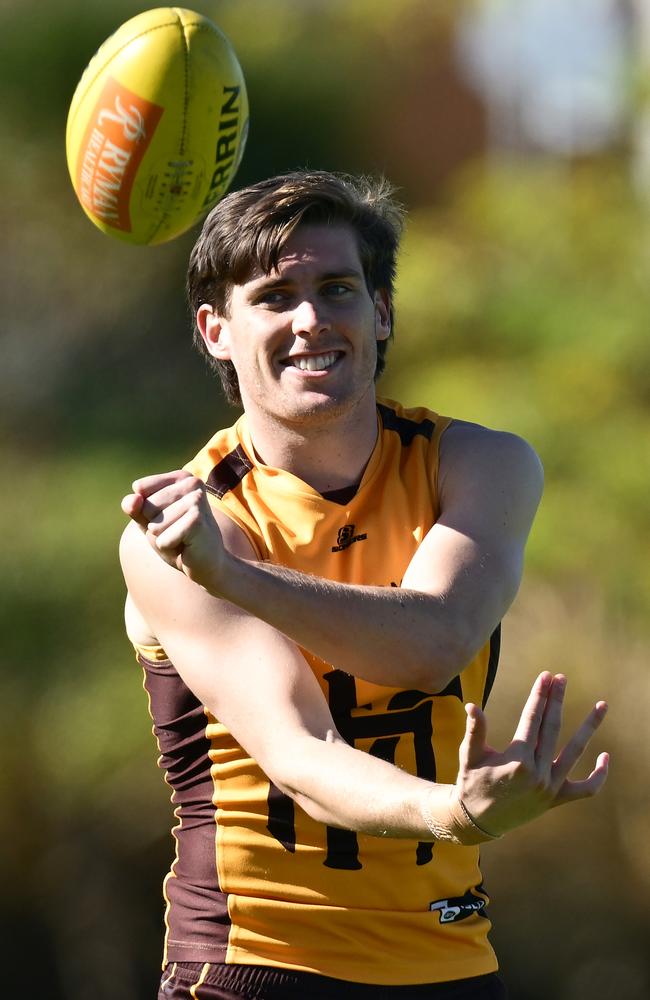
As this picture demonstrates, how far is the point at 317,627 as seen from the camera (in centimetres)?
327

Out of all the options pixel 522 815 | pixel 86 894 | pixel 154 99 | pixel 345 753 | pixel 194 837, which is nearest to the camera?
pixel 522 815

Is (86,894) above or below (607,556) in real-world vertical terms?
below

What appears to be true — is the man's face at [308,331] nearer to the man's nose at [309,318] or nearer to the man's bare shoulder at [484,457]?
the man's nose at [309,318]

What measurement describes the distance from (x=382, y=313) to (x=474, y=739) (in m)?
1.76

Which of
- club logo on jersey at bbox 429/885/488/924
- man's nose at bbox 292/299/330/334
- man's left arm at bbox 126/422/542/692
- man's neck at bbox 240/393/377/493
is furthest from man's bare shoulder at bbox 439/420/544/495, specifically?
club logo on jersey at bbox 429/885/488/924

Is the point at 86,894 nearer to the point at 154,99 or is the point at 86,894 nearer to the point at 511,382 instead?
the point at 511,382

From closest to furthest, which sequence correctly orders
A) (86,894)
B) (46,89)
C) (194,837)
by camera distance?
1. (194,837)
2. (86,894)
3. (46,89)

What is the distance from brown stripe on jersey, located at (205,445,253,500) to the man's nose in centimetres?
41

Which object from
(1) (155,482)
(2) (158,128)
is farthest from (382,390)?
(1) (155,482)

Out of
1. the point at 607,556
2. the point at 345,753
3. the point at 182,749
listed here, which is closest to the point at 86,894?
the point at 607,556

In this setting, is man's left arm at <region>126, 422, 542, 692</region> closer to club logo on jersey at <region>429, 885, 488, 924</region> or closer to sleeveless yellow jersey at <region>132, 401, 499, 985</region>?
sleeveless yellow jersey at <region>132, 401, 499, 985</region>

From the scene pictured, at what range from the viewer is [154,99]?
440cm

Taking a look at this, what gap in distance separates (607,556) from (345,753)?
7.43 m

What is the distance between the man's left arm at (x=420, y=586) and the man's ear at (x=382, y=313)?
0.48m
